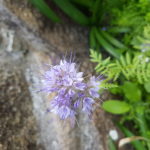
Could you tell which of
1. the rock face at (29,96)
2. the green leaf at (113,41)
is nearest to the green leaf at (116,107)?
the rock face at (29,96)

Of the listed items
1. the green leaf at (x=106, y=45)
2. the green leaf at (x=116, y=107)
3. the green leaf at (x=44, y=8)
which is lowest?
the green leaf at (x=116, y=107)

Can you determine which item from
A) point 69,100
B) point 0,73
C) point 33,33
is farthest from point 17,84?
point 69,100

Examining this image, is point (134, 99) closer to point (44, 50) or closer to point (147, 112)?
point (147, 112)

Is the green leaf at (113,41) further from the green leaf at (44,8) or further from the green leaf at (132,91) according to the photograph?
the green leaf at (44,8)

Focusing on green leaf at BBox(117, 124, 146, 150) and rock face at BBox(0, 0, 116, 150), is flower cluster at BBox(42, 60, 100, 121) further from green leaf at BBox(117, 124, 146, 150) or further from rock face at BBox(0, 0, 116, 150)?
green leaf at BBox(117, 124, 146, 150)

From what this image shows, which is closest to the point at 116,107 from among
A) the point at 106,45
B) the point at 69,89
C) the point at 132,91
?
the point at 132,91

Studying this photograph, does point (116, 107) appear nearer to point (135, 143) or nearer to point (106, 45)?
point (135, 143)

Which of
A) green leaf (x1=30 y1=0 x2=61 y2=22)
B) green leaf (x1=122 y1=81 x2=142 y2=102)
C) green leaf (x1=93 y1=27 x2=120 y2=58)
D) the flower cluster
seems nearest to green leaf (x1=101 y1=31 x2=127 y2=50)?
green leaf (x1=93 y1=27 x2=120 y2=58)
